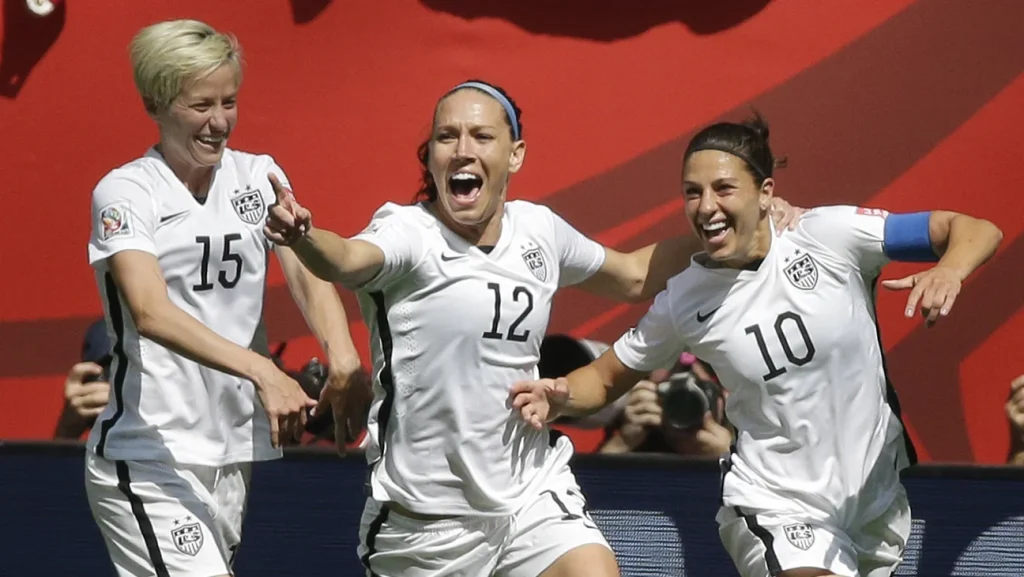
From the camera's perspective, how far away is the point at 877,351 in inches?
183

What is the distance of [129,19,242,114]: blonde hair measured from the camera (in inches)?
175

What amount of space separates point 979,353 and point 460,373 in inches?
106

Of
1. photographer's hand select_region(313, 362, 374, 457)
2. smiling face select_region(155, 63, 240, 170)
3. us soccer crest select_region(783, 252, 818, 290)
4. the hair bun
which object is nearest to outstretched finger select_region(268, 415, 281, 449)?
photographer's hand select_region(313, 362, 374, 457)

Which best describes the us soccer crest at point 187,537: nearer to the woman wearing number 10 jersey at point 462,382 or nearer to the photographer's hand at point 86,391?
the woman wearing number 10 jersey at point 462,382

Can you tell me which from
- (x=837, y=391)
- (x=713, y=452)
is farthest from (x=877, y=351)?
(x=713, y=452)

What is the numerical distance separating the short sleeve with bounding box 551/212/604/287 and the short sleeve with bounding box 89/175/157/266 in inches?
43.0

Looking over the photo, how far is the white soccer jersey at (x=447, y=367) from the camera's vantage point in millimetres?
4402

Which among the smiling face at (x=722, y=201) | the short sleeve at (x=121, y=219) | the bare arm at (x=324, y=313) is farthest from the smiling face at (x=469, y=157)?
the short sleeve at (x=121, y=219)

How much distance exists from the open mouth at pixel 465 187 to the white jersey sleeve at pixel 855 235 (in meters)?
0.91

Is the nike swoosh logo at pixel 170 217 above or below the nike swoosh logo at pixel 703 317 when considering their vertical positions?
above

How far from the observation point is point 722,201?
4480 mm

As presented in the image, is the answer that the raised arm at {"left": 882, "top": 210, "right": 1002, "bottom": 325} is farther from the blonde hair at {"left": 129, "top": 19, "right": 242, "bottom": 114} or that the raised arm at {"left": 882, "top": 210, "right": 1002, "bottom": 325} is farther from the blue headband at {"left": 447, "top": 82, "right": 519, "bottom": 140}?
the blonde hair at {"left": 129, "top": 19, "right": 242, "bottom": 114}

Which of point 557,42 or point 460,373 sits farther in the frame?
point 557,42

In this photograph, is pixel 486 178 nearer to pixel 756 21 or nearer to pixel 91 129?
pixel 756 21
